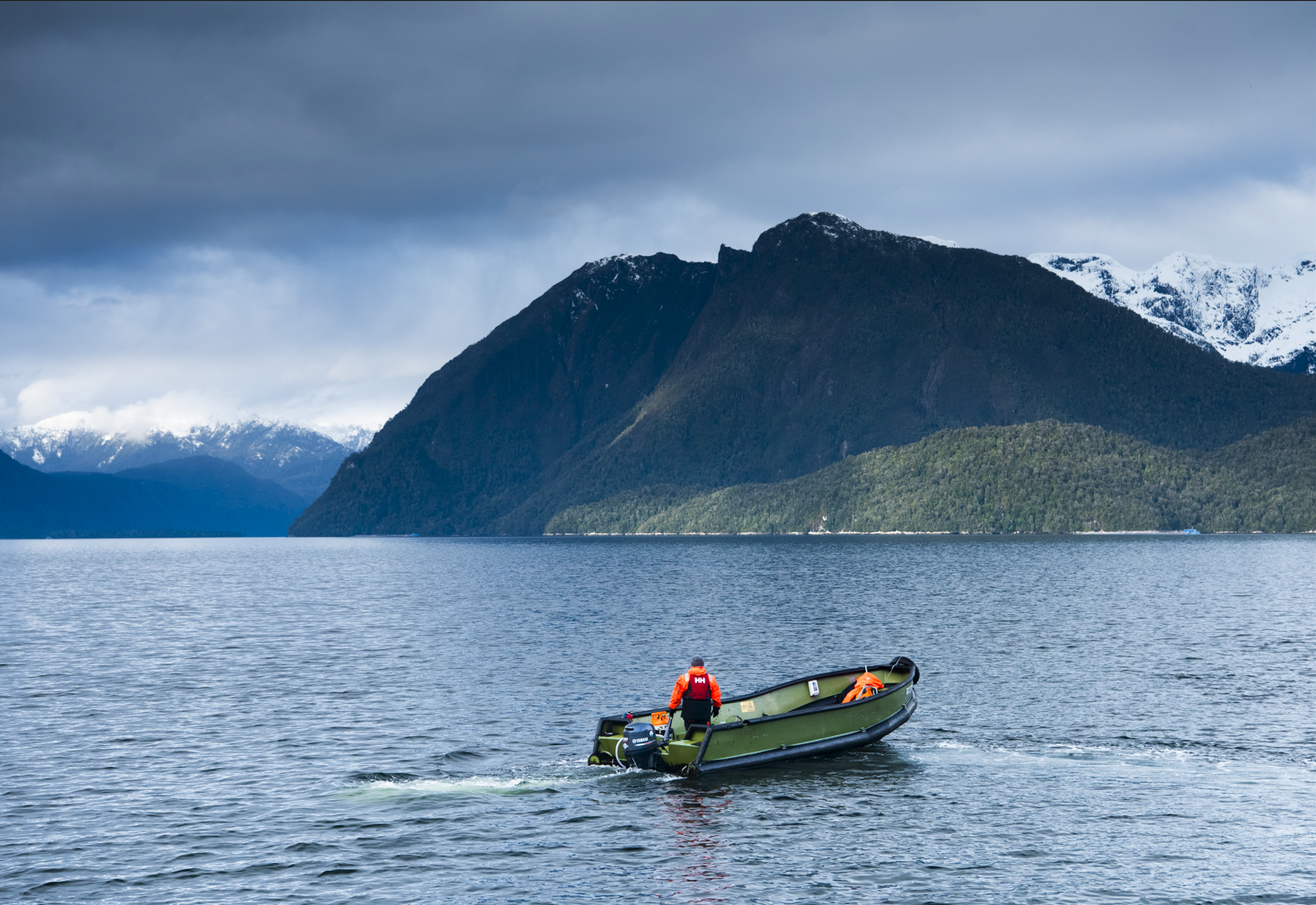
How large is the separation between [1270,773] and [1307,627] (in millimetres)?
55371

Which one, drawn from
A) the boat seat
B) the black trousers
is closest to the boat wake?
the black trousers

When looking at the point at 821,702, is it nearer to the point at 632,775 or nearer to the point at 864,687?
the point at 864,687

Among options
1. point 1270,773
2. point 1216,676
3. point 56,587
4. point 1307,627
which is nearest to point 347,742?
point 1270,773

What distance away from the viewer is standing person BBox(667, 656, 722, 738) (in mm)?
42188

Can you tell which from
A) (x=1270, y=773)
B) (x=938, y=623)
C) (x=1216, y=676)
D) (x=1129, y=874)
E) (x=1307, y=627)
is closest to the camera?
(x=1129, y=874)

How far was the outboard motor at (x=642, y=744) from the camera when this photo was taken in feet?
137

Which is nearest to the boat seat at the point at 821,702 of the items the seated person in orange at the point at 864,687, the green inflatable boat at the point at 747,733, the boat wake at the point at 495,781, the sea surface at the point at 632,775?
the green inflatable boat at the point at 747,733

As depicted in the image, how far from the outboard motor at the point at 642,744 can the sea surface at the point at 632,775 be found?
2.75 feet

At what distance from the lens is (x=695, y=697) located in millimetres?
42250

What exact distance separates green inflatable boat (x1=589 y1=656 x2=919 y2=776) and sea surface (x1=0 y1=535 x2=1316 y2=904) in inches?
34.7

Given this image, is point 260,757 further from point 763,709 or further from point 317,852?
point 763,709

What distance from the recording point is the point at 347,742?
49188 mm

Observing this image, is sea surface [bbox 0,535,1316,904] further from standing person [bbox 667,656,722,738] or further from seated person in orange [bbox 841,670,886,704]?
seated person in orange [bbox 841,670,886,704]

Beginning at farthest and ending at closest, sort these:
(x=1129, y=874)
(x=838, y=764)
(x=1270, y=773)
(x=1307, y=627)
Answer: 1. (x=1307, y=627)
2. (x=838, y=764)
3. (x=1270, y=773)
4. (x=1129, y=874)
